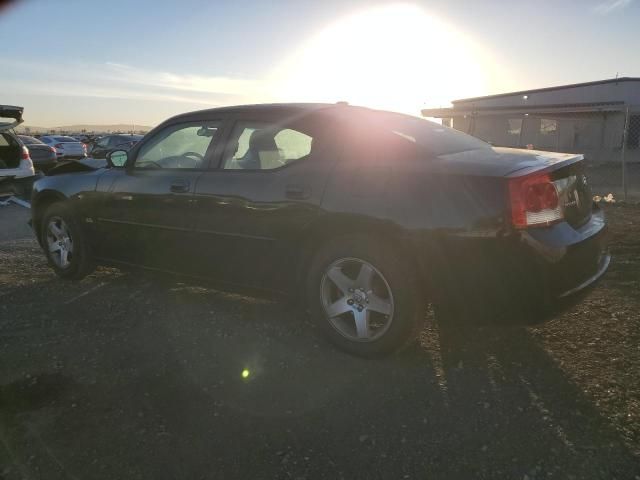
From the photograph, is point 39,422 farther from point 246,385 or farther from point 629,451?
point 629,451

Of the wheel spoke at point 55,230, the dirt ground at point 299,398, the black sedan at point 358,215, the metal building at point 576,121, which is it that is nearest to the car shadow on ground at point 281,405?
the dirt ground at point 299,398

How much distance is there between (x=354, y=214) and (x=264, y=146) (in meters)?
0.99

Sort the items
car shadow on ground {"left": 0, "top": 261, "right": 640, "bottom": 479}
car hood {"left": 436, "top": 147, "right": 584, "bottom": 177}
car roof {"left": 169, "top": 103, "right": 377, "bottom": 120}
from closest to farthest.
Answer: car shadow on ground {"left": 0, "top": 261, "right": 640, "bottom": 479}
car hood {"left": 436, "top": 147, "right": 584, "bottom": 177}
car roof {"left": 169, "top": 103, "right": 377, "bottom": 120}

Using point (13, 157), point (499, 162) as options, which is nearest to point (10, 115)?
point (13, 157)

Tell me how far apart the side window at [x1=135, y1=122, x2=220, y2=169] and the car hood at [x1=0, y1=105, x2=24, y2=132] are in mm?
6223

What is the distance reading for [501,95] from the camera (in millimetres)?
29234

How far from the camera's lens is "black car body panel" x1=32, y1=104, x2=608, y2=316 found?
8.93 ft

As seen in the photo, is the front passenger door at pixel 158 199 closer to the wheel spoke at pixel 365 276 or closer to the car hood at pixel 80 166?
the car hood at pixel 80 166

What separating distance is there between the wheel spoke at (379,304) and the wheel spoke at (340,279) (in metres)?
0.16

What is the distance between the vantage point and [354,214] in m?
3.06

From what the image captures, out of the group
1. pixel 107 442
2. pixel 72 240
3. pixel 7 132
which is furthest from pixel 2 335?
pixel 7 132

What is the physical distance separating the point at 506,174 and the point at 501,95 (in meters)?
29.2

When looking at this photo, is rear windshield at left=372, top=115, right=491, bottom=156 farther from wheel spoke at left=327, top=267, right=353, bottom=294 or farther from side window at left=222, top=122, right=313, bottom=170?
wheel spoke at left=327, top=267, right=353, bottom=294

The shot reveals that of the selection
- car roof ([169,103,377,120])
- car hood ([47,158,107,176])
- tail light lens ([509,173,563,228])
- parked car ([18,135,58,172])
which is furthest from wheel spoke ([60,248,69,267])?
parked car ([18,135,58,172])
